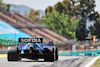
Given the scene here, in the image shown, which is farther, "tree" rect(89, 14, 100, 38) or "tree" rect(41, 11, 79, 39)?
"tree" rect(89, 14, 100, 38)

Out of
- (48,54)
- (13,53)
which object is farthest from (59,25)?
(13,53)

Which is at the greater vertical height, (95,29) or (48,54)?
(95,29)

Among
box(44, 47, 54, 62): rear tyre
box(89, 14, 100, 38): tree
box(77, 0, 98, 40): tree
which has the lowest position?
box(44, 47, 54, 62): rear tyre

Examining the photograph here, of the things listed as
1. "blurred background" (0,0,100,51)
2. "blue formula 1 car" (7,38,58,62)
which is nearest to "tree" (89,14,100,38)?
"blurred background" (0,0,100,51)

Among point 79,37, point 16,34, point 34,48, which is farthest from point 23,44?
point 79,37

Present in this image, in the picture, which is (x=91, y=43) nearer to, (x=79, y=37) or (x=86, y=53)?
(x=79, y=37)

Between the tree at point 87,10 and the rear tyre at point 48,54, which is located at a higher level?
the tree at point 87,10

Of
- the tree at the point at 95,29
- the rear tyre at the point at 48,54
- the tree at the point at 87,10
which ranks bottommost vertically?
the rear tyre at the point at 48,54

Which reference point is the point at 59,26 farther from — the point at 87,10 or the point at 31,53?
the point at 31,53

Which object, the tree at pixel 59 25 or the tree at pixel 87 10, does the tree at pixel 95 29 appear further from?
the tree at pixel 59 25

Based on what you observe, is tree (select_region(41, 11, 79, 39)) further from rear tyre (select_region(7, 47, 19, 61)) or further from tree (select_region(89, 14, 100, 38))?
rear tyre (select_region(7, 47, 19, 61))

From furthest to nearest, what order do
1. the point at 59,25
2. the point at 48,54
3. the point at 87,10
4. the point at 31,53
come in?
the point at 87,10
the point at 59,25
the point at 48,54
the point at 31,53

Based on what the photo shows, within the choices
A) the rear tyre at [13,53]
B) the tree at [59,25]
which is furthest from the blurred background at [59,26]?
the rear tyre at [13,53]

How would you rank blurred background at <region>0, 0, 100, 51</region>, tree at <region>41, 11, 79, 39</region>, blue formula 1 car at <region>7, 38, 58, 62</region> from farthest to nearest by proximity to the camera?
tree at <region>41, 11, 79, 39</region>, blurred background at <region>0, 0, 100, 51</region>, blue formula 1 car at <region>7, 38, 58, 62</region>
